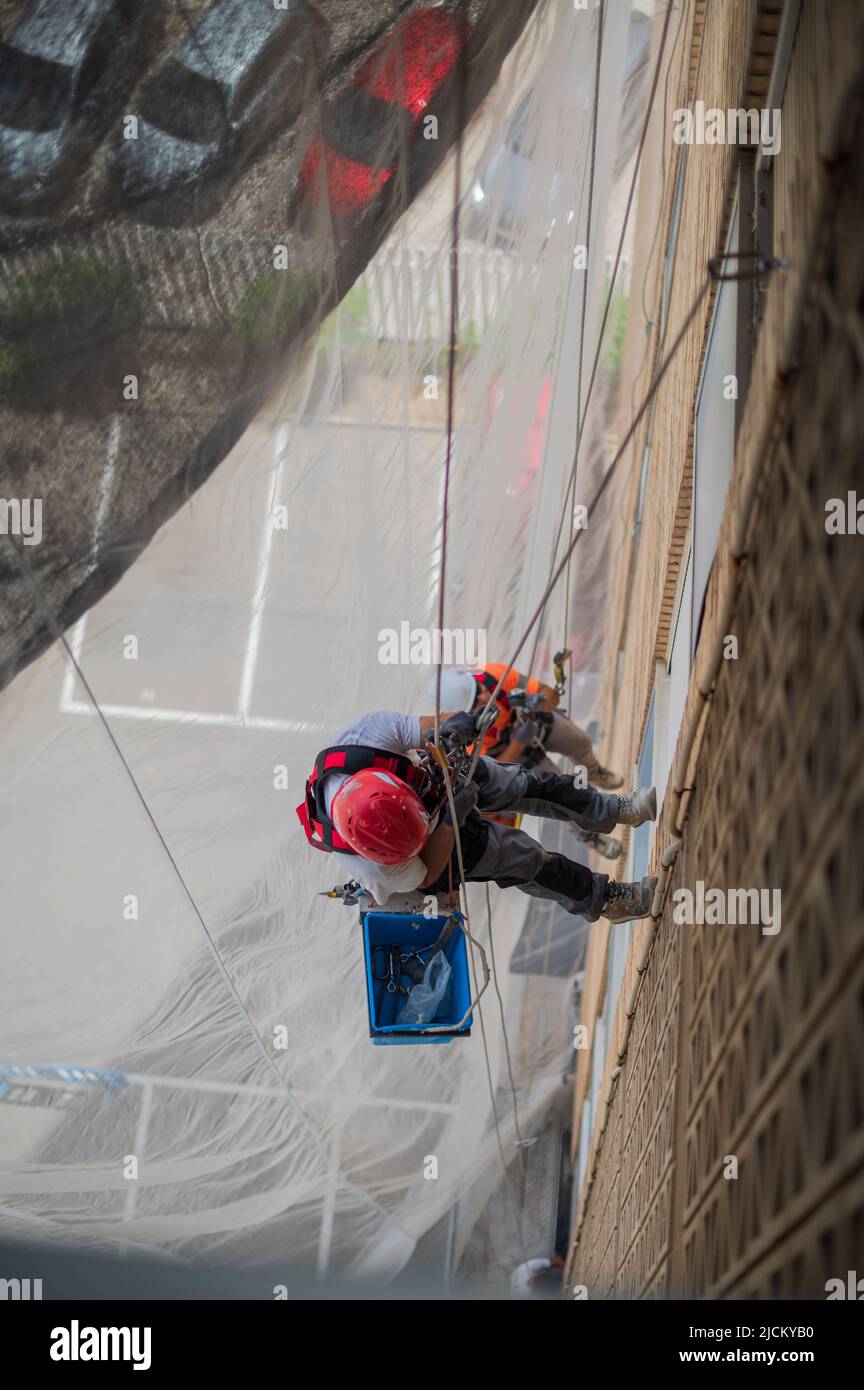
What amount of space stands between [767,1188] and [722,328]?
1.80m

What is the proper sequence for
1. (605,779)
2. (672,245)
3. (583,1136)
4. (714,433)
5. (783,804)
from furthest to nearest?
1. (583,1136)
2. (672,245)
3. (605,779)
4. (714,433)
5. (783,804)

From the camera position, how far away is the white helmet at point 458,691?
3.81m

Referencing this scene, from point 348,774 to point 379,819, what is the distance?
0.74 ft

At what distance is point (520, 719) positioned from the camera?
3955 mm

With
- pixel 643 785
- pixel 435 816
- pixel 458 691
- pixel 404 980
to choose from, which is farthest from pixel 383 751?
pixel 643 785

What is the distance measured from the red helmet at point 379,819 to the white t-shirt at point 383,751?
0.09 m

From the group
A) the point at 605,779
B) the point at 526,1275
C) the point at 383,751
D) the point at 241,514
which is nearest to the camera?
the point at 383,751

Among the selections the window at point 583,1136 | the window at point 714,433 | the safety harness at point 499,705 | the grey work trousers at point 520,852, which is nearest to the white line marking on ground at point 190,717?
the safety harness at point 499,705

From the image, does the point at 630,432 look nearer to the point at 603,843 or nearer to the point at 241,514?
the point at 241,514

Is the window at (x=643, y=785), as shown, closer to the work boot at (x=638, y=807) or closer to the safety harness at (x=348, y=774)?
the work boot at (x=638, y=807)

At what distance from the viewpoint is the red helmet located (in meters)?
2.72

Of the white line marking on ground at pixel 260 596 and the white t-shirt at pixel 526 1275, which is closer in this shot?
the white line marking on ground at pixel 260 596

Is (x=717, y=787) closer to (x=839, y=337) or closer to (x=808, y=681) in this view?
(x=808, y=681)

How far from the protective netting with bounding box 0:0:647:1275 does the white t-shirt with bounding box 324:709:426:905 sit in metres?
1.00
